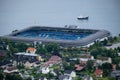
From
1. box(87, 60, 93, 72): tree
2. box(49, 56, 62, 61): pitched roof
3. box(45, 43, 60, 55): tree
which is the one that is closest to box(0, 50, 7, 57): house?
box(45, 43, 60, 55): tree

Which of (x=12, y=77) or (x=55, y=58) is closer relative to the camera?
(x=12, y=77)

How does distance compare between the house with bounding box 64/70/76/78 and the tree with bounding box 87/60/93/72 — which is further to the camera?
the tree with bounding box 87/60/93/72

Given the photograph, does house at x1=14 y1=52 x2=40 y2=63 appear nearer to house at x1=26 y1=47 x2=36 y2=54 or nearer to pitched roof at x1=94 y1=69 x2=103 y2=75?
house at x1=26 y1=47 x2=36 y2=54

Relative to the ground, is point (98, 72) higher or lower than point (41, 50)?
lower

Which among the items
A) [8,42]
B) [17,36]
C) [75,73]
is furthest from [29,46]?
[75,73]

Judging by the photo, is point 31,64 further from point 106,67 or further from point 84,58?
point 106,67

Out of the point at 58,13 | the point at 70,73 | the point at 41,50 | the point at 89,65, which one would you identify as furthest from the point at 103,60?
the point at 58,13

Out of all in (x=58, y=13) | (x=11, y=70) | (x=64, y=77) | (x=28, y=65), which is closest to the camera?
(x=64, y=77)

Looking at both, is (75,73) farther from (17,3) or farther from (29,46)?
(17,3)
